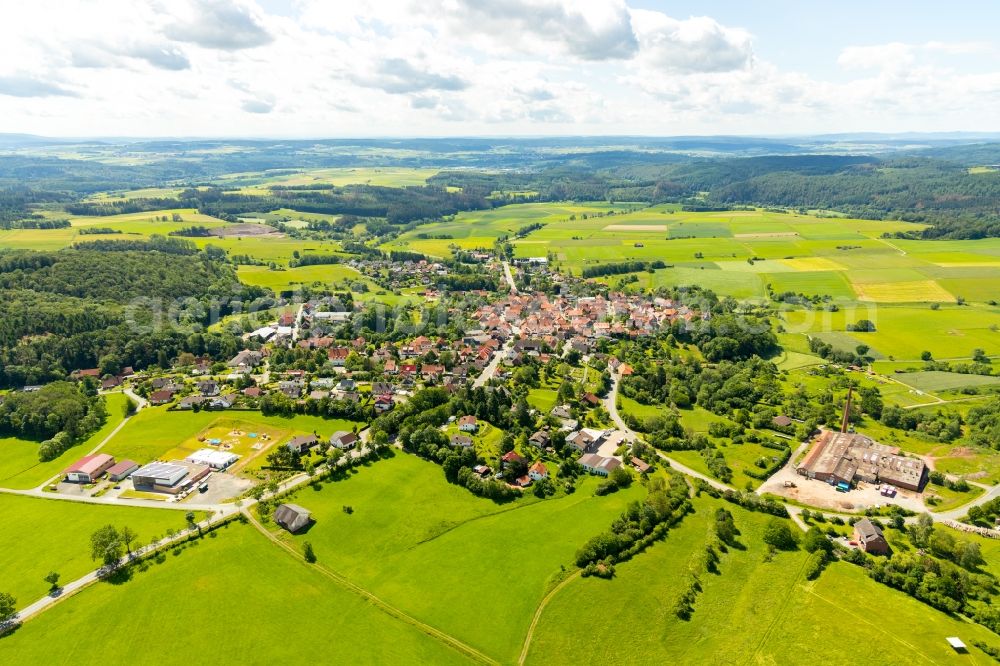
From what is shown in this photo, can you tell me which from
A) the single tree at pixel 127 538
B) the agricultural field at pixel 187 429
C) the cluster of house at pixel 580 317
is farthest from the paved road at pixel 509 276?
the single tree at pixel 127 538

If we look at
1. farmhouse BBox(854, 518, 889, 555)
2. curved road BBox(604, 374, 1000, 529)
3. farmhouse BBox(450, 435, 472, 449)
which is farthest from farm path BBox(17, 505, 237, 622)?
farmhouse BBox(854, 518, 889, 555)

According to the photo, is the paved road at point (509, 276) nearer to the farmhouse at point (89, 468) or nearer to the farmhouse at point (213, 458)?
the farmhouse at point (213, 458)

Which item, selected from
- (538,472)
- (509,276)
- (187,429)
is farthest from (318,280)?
(538,472)

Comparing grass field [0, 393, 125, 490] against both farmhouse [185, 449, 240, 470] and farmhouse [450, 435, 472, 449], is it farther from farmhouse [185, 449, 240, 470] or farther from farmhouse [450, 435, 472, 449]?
farmhouse [450, 435, 472, 449]

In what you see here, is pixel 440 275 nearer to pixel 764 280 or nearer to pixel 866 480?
pixel 764 280

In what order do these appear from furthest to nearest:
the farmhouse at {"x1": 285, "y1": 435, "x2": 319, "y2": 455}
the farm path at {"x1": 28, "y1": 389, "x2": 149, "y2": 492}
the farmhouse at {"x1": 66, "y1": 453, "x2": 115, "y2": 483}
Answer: the farmhouse at {"x1": 285, "y1": 435, "x2": 319, "y2": 455} < the farm path at {"x1": 28, "y1": 389, "x2": 149, "y2": 492} < the farmhouse at {"x1": 66, "y1": 453, "x2": 115, "y2": 483}

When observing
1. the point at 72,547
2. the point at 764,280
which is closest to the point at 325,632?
the point at 72,547
